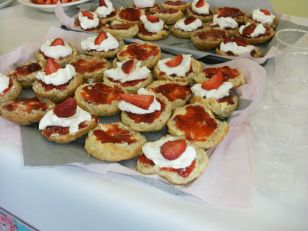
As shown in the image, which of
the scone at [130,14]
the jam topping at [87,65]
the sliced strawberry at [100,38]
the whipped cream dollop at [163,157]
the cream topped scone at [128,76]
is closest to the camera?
the whipped cream dollop at [163,157]

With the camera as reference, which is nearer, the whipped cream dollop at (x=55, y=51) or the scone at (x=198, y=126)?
the scone at (x=198, y=126)

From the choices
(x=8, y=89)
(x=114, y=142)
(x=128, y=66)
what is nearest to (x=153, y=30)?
(x=128, y=66)

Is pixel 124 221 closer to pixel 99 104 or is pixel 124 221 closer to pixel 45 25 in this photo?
pixel 99 104

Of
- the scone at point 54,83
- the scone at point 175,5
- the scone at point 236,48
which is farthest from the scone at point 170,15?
the scone at point 54,83

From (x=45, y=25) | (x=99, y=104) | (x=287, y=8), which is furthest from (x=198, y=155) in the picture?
(x=287, y=8)

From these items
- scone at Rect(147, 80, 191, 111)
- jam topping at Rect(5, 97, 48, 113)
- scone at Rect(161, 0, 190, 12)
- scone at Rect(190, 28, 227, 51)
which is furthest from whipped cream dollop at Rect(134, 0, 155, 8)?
jam topping at Rect(5, 97, 48, 113)

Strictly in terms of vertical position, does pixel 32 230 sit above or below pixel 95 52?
below

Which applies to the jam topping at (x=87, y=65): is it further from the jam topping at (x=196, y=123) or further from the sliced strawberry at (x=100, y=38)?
the jam topping at (x=196, y=123)
